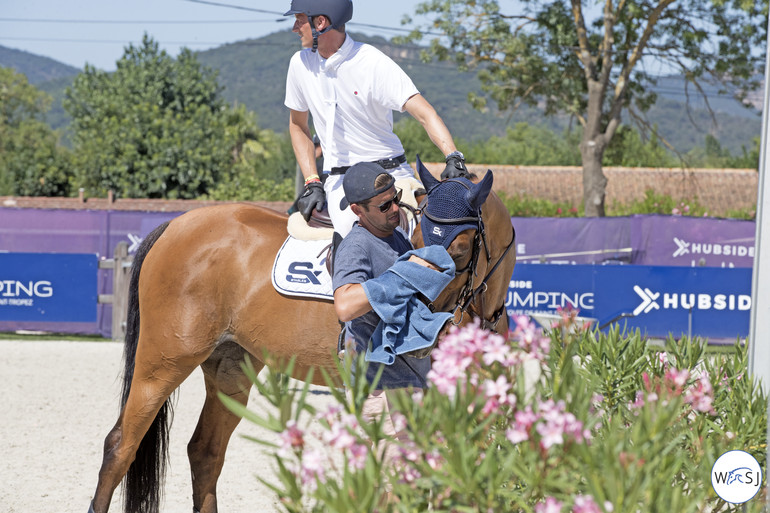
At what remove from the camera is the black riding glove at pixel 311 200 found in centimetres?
411

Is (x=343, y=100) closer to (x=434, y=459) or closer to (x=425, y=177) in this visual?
(x=425, y=177)

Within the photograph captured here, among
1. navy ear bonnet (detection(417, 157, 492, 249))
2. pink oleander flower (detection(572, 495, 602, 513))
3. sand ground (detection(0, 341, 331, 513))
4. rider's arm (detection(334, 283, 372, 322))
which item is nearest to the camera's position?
pink oleander flower (detection(572, 495, 602, 513))

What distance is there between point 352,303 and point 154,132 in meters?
29.9

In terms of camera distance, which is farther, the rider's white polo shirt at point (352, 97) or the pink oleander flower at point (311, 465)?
the rider's white polo shirt at point (352, 97)

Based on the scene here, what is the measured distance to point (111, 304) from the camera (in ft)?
41.4

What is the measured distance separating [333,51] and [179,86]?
3233 cm

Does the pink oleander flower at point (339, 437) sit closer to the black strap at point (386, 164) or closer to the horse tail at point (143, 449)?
the black strap at point (386, 164)

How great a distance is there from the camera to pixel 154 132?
31.1m

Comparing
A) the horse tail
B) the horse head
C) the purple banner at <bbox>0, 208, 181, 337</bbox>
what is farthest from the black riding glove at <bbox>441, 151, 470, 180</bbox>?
the purple banner at <bbox>0, 208, 181, 337</bbox>

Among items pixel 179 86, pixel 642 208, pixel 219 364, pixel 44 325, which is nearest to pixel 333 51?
pixel 219 364

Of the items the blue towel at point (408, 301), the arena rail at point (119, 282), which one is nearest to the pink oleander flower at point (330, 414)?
the blue towel at point (408, 301)

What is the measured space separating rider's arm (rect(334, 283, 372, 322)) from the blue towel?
5cm

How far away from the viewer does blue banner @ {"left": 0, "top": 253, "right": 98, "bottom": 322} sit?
12.1 m

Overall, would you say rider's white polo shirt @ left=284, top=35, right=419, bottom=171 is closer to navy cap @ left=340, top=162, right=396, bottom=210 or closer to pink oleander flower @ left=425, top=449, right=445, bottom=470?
navy cap @ left=340, top=162, right=396, bottom=210
